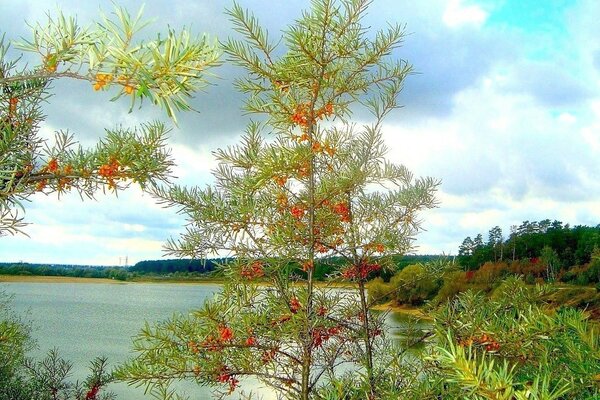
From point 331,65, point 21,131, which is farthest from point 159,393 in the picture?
point 331,65

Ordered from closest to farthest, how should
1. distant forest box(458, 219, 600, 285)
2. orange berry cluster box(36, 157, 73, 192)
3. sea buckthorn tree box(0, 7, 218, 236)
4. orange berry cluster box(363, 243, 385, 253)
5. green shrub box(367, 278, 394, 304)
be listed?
sea buckthorn tree box(0, 7, 218, 236)
orange berry cluster box(36, 157, 73, 192)
orange berry cluster box(363, 243, 385, 253)
green shrub box(367, 278, 394, 304)
distant forest box(458, 219, 600, 285)

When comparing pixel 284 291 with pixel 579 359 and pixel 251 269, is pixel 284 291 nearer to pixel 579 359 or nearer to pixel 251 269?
pixel 251 269

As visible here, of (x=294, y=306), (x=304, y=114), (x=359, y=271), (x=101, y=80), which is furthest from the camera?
(x=359, y=271)

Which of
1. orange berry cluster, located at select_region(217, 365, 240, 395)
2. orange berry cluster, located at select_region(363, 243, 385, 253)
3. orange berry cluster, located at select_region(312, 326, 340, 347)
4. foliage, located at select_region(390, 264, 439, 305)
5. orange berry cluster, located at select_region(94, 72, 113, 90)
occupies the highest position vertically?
orange berry cluster, located at select_region(94, 72, 113, 90)

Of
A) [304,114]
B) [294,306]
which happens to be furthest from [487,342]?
[304,114]

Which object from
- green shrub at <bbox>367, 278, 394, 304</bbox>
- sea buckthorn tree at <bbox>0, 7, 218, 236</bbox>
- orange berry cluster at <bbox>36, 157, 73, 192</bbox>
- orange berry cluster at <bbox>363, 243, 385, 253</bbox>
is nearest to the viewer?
sea buckthorn tree at <bbox>0, 7, 218, 236</bbox>

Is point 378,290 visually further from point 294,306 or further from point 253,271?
point 253,271

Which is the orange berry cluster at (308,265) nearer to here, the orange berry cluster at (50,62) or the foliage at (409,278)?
the foliage at (409,278)

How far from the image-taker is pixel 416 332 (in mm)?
2732

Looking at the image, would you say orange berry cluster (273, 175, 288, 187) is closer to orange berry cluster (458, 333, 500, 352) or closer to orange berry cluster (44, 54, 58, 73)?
orange berry cluster (458, 333, 500, 352)

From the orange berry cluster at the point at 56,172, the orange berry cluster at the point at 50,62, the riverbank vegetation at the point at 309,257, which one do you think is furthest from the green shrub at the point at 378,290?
the orange berry cluster at the point at 50,62

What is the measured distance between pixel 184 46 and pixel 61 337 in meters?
25.1

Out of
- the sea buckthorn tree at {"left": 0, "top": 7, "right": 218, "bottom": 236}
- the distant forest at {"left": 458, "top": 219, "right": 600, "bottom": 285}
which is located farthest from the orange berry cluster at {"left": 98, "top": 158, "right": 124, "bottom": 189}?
the distant forest at {"left": 458, "top": 219, "right": 600, "bottom": 285}

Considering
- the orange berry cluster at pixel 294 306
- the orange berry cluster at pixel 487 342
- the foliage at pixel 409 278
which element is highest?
the foliage at pixel 409 278
